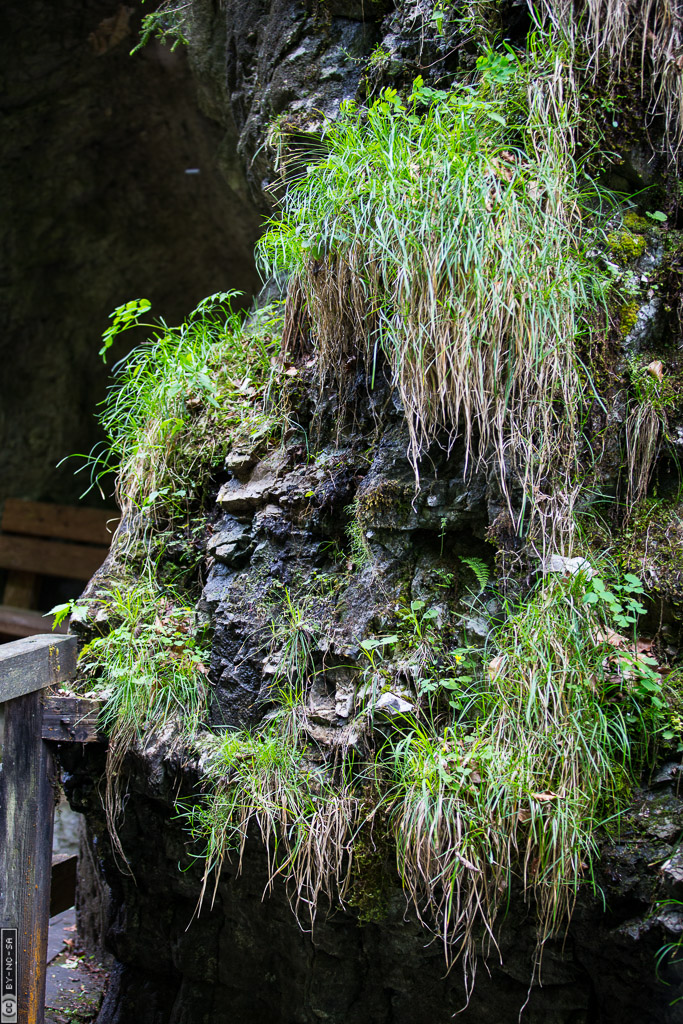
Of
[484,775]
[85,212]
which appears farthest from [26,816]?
[85,212]

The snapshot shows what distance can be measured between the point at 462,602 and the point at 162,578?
3.97ft

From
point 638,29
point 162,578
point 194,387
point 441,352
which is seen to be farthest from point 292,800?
Result: point 638,29

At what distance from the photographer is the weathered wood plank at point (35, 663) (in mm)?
2256

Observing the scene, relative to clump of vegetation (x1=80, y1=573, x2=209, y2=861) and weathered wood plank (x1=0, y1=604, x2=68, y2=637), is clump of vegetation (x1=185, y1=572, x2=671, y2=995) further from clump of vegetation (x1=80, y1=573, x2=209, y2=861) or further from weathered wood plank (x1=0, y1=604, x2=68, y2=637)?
weathered wood plank (x1=0, y1=604, x2=68, y2=637)

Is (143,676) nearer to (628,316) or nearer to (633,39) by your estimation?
(628,316)

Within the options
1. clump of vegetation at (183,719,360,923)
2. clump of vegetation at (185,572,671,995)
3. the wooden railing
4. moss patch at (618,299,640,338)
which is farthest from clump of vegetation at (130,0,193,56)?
clump of vegetation at (183,719,360,923)

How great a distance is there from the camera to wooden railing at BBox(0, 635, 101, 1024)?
2316 mm

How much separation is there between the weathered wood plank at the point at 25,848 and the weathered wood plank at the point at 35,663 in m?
0.09

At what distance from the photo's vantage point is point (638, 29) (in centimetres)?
232

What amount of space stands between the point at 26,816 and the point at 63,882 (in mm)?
1816

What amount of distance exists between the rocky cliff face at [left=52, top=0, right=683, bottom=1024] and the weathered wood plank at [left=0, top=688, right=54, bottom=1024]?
0.23 meters

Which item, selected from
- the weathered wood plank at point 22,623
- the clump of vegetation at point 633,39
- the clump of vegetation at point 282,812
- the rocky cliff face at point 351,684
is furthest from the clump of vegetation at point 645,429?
the weathered wood plank at point 22,623

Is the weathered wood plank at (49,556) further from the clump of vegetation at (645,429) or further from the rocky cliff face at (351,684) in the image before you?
the clump of vegetation at (645,429)

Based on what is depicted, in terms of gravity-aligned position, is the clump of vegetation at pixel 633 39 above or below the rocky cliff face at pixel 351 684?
above
